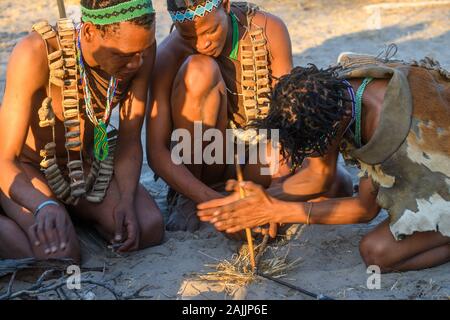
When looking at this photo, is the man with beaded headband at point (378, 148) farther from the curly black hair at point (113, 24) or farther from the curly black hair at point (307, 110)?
the curly black hair at point (113, 24)

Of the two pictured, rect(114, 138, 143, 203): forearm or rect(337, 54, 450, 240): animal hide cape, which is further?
rect(114, 138, 143, 203): forearm

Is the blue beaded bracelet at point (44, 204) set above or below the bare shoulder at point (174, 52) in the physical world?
below

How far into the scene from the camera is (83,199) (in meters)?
3.86

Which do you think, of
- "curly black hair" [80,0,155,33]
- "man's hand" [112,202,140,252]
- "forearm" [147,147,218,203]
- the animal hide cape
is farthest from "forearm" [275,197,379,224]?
"curly black hair" [80,0,155,33]

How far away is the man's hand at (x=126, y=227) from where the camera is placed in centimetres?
367

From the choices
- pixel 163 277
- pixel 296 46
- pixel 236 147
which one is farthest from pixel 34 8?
pixel 163 277

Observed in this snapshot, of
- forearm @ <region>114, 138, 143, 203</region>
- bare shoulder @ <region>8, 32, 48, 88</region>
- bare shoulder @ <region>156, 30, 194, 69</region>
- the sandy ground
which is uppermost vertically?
bare shoulder @ <region>8, 32, 48, 88</region>

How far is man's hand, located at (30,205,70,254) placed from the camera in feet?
10.9

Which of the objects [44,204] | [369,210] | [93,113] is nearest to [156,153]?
[93,113]

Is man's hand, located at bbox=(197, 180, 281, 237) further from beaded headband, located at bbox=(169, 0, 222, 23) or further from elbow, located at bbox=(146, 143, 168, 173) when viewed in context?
beaded headband, located at bbox=(169, 0, 222, 23)

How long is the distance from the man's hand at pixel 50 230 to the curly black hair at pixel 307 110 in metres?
1.03

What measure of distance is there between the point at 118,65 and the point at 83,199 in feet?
2.48

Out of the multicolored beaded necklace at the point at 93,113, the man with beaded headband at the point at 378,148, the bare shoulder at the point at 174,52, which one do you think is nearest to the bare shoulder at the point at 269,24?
the bare shoulder at the point at 174,52

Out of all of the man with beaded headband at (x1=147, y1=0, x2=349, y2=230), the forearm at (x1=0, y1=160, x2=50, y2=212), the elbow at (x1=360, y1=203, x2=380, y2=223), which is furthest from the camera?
the man with beaded headband at (x1=147, y1=0, x2=349, y2=230)
